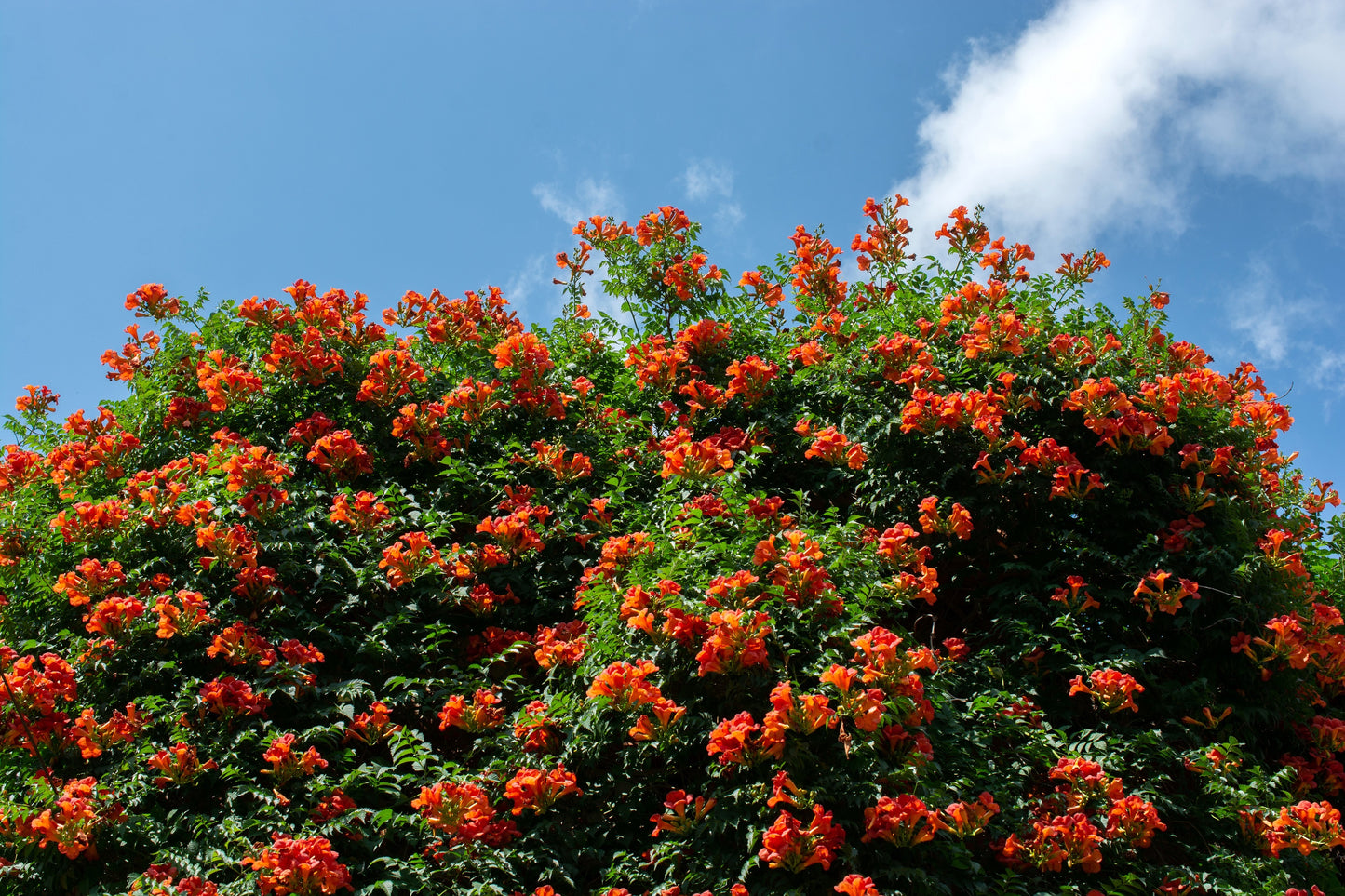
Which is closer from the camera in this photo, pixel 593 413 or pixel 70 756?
pixel 70 756

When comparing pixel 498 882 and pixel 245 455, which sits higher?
pixel 245 455

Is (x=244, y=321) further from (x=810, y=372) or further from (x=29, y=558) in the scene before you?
(x=810, y=372)

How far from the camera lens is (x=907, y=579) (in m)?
4.21

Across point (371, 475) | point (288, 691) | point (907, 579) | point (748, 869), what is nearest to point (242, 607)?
point (288, 691)

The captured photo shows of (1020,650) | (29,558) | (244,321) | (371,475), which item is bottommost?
(1020,650)

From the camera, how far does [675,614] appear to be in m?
3.77

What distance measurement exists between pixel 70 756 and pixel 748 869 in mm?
3161

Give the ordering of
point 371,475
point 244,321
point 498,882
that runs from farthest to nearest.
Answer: point 244,321
point 371,475
point 498,882

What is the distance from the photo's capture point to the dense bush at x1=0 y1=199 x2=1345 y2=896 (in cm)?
367

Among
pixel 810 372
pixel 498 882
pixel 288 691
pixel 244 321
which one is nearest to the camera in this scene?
pixel 498 882

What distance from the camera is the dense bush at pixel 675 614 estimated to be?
3674 mm

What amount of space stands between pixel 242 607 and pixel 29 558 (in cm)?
166

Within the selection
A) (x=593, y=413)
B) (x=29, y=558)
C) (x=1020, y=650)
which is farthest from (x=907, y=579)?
(x=29, y=558)

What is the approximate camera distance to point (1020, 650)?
4.72m
